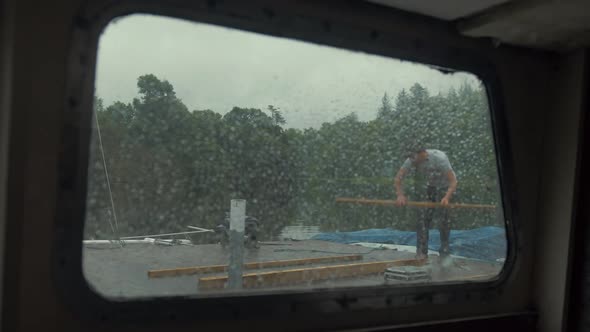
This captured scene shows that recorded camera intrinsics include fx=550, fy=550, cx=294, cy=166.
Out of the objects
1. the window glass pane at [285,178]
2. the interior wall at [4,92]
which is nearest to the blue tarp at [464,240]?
the window glass pane at [285,178]

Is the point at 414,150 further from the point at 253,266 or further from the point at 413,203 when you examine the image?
the point at 253,266

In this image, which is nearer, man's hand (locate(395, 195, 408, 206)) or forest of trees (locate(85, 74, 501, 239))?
forest of trees (locate(85, 74, 501, 239))

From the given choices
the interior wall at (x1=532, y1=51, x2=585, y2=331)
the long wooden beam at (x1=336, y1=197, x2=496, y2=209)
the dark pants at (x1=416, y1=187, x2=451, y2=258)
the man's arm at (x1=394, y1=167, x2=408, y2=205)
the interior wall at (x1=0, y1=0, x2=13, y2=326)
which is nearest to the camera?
the interior wall at (x1=0, y1=0, x2=13, y2=326)

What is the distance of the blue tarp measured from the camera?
102 inches

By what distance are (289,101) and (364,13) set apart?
1.77 feet

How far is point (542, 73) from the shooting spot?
9.77 feet

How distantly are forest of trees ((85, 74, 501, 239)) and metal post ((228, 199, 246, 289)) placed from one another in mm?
35

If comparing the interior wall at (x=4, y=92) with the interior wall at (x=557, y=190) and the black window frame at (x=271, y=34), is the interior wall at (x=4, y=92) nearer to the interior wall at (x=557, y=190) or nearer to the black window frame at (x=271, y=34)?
the black window frame at (x=271, y=34)

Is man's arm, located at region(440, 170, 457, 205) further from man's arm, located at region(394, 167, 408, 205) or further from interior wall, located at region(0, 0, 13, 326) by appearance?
interior wall, located at region(0, 0, 13, 326)

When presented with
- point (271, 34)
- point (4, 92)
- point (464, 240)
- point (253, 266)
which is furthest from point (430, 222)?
point (4, 92)

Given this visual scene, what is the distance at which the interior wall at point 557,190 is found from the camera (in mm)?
2873

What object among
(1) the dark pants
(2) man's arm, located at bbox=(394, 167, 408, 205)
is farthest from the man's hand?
(1) the dark pants

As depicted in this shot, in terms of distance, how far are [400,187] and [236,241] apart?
86cm

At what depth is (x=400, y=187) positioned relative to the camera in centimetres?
260
